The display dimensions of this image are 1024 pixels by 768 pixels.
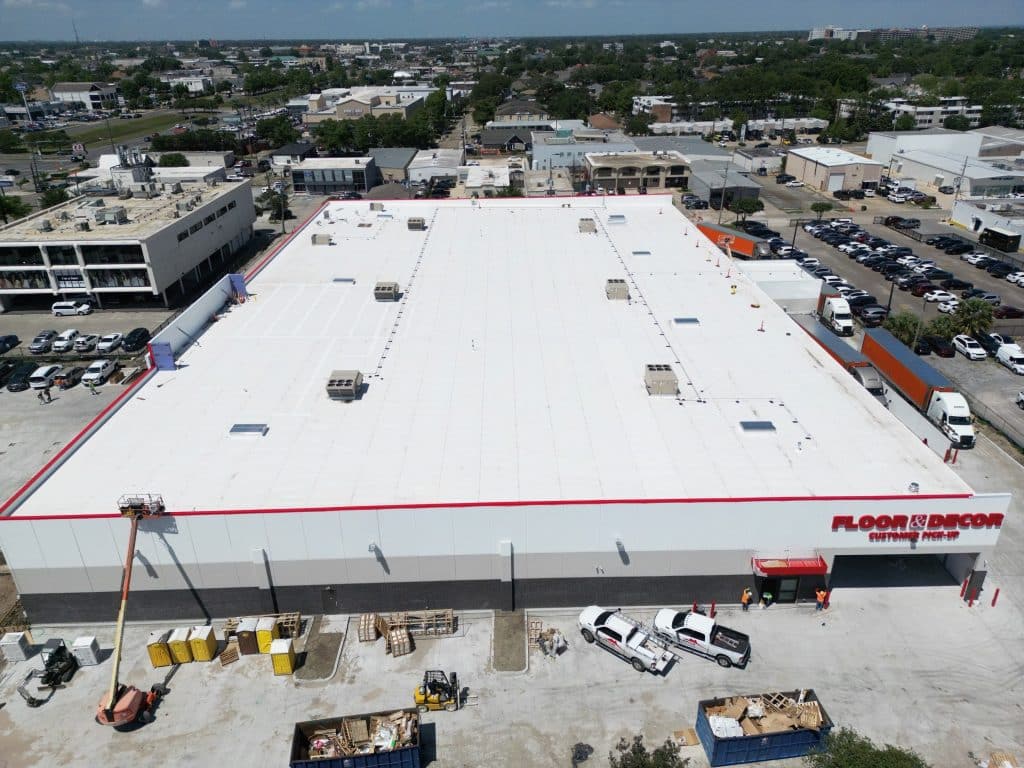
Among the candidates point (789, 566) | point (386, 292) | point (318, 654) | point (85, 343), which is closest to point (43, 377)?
point (85, 343)

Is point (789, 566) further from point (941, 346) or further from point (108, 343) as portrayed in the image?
point (108, 343)

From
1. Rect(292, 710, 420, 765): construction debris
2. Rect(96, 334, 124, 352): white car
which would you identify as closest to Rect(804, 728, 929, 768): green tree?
Rect(292, 710, 420, 765): construction debris

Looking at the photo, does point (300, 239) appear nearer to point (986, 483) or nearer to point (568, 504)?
point (568, 504)

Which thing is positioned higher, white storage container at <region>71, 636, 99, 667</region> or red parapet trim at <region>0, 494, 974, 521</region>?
red parapet trim at <region>0, 494, 974, 521</region>

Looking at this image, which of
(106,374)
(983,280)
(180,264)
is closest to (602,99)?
(983,280)

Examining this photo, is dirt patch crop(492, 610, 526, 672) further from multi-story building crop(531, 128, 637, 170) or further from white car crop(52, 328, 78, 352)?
multi-story building crop(531, 128, 637, 170)

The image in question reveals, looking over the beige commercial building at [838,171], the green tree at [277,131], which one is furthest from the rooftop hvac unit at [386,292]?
the green tree at [277,131]
